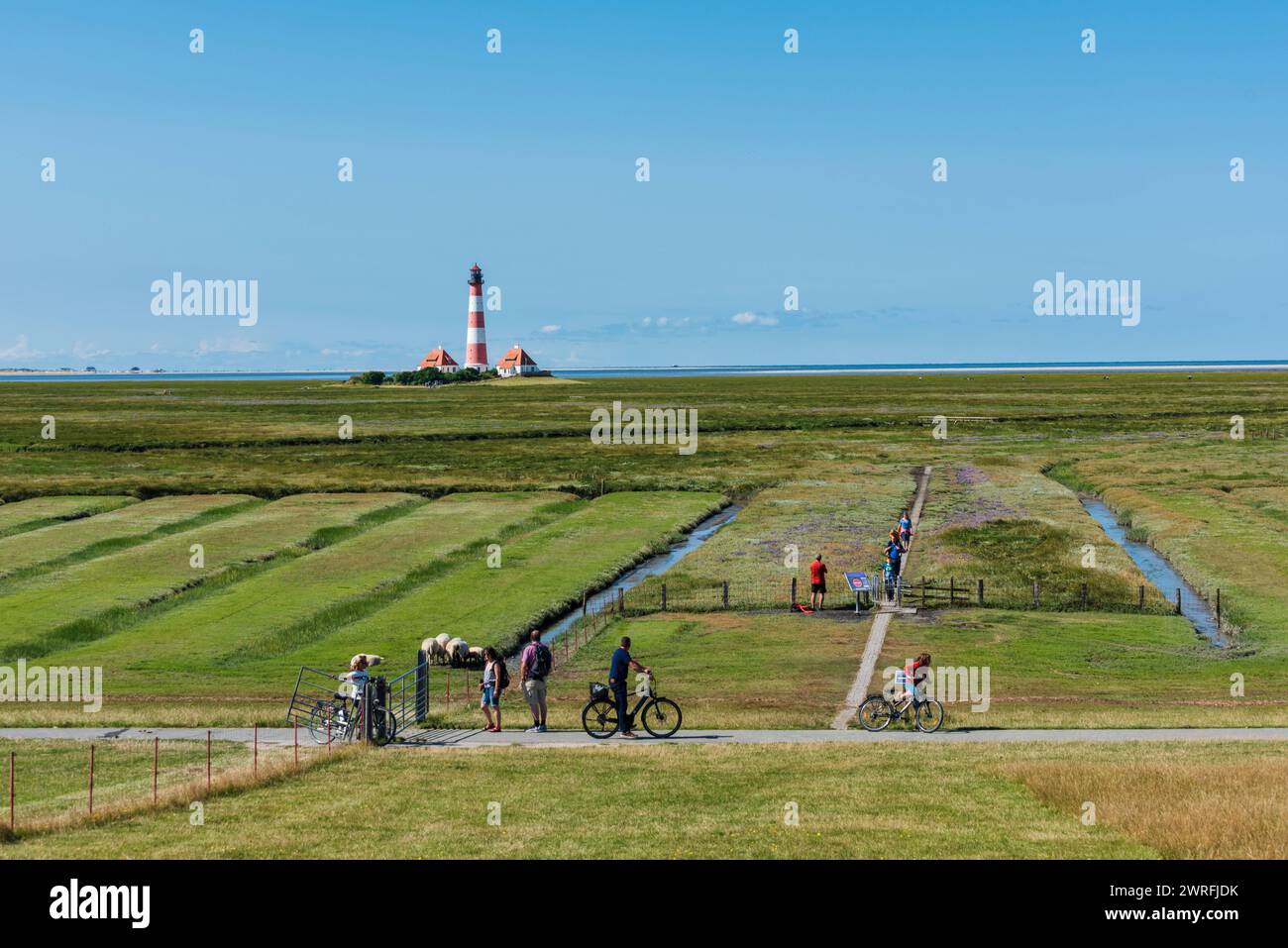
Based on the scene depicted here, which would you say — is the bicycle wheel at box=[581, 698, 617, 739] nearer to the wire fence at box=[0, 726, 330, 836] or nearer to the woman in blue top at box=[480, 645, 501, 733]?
the woman in blue top at box=[480, 645, 501, 733]

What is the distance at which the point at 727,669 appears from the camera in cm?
4081

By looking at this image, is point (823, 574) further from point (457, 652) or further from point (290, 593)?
point (290, 593)

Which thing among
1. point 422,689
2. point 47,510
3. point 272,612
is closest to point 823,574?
point 272,612

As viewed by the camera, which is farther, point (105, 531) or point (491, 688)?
point (105, 531)

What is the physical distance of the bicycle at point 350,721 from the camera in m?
29.4

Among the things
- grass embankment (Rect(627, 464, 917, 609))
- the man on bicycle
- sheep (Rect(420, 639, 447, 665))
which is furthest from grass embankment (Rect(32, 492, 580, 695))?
the man on bicycle

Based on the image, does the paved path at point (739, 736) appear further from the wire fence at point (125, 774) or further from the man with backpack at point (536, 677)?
the wire fence at point (125, 774)

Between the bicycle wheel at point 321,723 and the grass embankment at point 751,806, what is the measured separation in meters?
2.29

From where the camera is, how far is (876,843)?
19.2 meters

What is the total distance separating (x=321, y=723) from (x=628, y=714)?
6988 millimetres

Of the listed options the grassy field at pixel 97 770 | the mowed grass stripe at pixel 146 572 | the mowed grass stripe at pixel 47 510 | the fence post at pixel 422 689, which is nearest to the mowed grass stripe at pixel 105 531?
the mowed grass stripe at pixel 47 510
